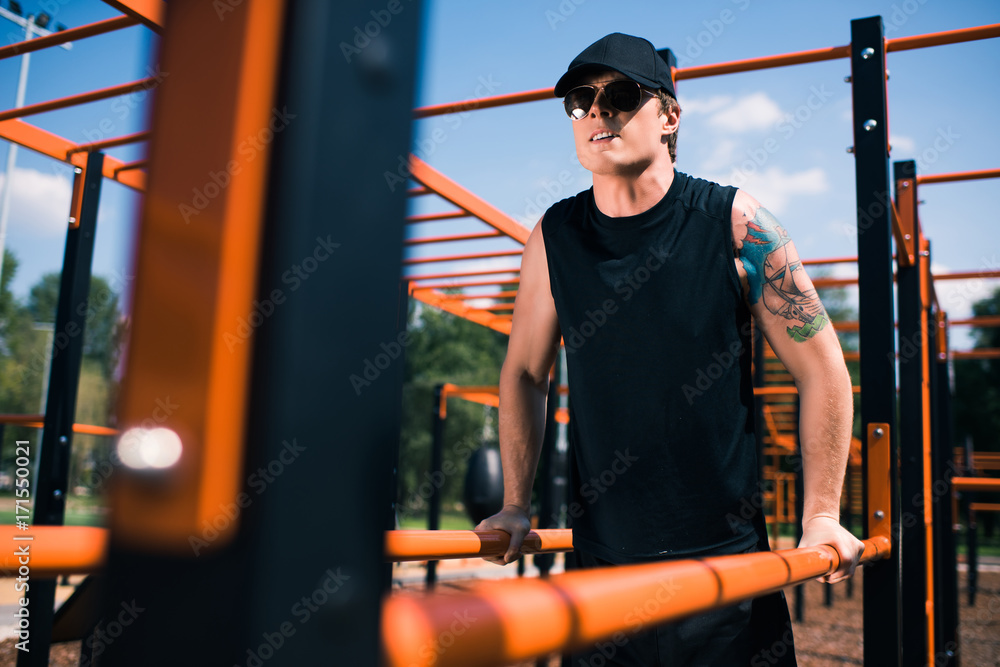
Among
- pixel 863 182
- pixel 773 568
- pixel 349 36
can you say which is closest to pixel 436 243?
pixel 863 182

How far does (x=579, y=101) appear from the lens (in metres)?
1.78

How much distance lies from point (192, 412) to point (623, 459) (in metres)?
1.52

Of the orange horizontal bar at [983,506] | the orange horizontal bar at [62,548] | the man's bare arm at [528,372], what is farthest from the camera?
the orange horizontal bar at [983,506]

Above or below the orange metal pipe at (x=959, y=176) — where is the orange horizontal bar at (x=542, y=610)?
below

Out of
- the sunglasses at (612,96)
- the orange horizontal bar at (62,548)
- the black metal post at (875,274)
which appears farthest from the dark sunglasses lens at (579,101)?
the orange horizontal bar at (62,548)

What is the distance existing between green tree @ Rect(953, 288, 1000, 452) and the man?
29.0m

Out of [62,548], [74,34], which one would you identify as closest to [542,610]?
[62,548]

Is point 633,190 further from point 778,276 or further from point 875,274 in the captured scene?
point 875,274

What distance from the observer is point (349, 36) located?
1.20ft

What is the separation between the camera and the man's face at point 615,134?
5.75ft

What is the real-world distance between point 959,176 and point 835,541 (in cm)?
284

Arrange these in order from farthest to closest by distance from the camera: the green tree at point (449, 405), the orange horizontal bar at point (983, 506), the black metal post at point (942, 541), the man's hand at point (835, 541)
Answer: the green tree at point (449, 405)
the orange horizontal bar at point (983, 506)
the black metal post at point (942, 541)
the man's hand at point (835, 541)

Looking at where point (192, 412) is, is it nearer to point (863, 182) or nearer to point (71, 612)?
point (863, 182)

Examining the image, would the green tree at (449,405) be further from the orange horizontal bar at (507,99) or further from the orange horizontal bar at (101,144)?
the orange horizontal bar at (507,99)
